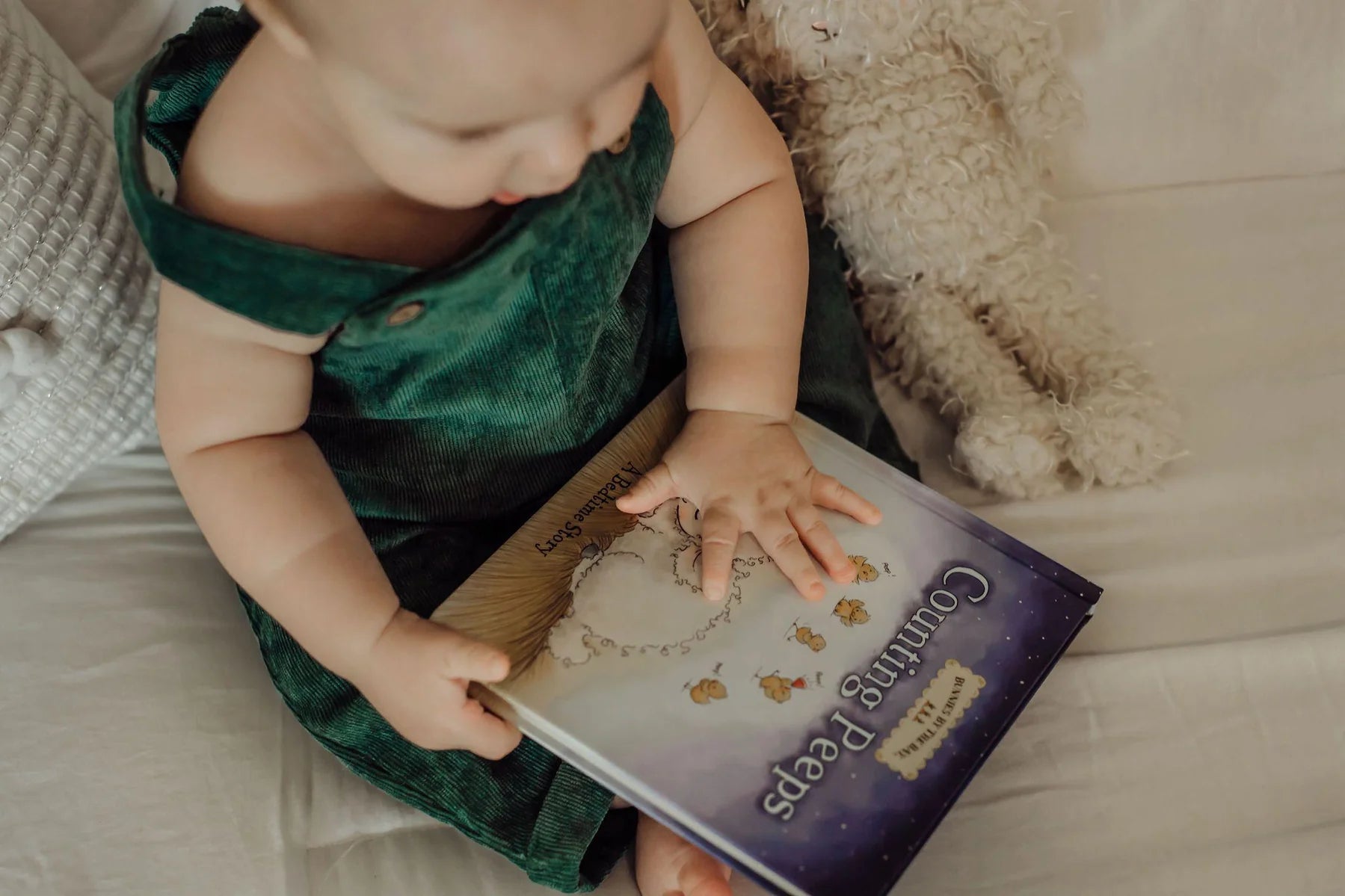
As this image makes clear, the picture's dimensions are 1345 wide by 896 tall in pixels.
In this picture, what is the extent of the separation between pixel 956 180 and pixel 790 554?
0.98 ft

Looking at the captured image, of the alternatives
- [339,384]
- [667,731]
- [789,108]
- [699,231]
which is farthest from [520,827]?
[789,108]

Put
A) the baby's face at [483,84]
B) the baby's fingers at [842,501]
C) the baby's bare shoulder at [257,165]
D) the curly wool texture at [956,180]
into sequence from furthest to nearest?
the curly wool texture at [956,180] → the baby's fingers at [842,501] → the baby's bare shoulder at [257,165] → the baby's face at [483,84]

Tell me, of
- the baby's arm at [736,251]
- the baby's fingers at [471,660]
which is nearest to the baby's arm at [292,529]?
the baby's fingers at [471,660]

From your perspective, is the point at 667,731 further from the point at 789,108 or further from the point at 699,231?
the point at 789,108

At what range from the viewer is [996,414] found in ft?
2.29

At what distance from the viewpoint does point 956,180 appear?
2.25 feet

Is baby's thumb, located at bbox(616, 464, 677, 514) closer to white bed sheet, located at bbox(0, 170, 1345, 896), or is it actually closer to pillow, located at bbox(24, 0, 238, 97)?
white bed sheet, located at bbox(0, 170, 1345, 896)

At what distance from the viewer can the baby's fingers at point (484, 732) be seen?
0.51 meters

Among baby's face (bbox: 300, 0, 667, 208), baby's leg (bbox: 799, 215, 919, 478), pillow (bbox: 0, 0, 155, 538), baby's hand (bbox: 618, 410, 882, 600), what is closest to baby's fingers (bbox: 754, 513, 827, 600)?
baby's hand (bbox: 618, 410, 882, 600)

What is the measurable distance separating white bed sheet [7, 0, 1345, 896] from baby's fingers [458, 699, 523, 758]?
87mm

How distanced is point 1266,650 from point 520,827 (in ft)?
1.47

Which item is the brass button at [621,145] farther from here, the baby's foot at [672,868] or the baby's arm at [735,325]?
the baby's foot at [672,868]

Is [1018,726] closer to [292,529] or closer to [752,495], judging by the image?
[752,495]

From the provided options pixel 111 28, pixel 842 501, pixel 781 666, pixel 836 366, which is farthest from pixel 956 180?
pixel 111 28
